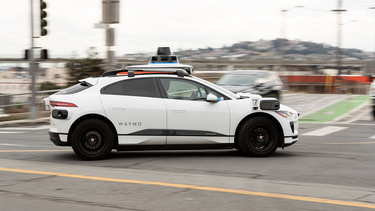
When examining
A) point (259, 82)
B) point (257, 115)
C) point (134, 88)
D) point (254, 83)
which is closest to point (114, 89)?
point (134, 88)

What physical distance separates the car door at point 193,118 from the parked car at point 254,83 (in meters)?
9.02

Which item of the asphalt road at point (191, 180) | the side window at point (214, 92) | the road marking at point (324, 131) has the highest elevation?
the side window at point (214, 92)

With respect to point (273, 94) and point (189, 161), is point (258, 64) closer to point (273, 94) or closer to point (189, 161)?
point (273, 94)

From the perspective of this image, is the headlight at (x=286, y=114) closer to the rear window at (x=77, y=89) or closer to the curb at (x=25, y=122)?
the rear window at (x=77, y=89)

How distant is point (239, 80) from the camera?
60.1 feet

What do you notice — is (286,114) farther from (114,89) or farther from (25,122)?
(25,122)

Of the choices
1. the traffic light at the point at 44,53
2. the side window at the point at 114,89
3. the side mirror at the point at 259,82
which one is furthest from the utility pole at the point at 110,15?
the side window at the point at 114,89

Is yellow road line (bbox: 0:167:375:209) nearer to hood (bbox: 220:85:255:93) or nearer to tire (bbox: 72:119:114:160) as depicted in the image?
tire (bbox: 72:119:114:160)

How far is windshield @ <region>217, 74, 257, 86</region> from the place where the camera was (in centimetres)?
1809

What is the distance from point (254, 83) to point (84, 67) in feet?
28.2

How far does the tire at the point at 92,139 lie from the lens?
7988mm

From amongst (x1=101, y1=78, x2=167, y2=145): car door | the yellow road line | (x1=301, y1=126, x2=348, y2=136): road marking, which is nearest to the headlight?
(x1=101, y1=78, x2=167, y2=145): car door

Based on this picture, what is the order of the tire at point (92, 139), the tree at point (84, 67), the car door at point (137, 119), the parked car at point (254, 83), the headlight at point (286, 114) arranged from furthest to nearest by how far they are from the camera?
the tree at point (84, 67), the parked car at point (254, 83), the headlight at point (286, 114), the car door at point (137, 119), the tire at point (92, 139)

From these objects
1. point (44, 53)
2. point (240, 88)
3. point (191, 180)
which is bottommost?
point (191, 180)
